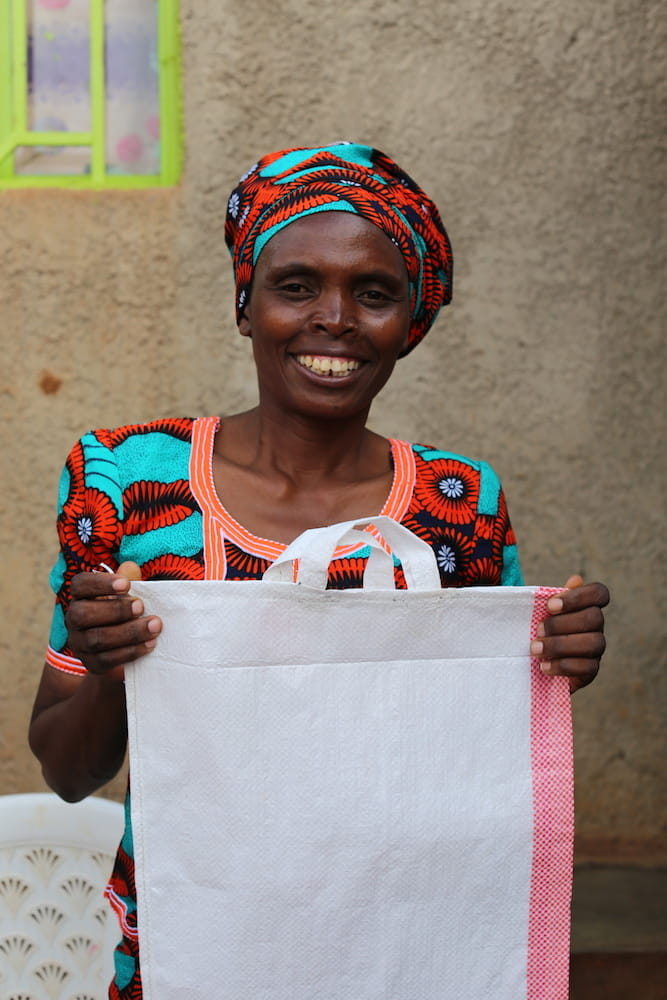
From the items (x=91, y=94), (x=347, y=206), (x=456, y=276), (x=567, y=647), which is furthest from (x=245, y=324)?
(x=91, y=94)

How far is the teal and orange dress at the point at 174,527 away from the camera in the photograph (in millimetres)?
1877

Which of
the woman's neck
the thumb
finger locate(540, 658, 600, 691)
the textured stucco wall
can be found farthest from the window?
finger locate(540, 658, 600, 691)

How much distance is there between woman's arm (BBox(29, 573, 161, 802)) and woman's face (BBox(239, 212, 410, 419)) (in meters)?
0.49

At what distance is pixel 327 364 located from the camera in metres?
1.90

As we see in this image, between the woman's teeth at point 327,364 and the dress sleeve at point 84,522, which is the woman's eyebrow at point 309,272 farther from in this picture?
the dress sleeve at point 84,522

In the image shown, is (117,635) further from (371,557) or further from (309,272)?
(309,272)

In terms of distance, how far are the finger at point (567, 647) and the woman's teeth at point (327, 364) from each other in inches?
19.5

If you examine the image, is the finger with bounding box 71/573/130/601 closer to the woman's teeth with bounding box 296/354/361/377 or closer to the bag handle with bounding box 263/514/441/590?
the bag handle with bounding box 263/514/441/590

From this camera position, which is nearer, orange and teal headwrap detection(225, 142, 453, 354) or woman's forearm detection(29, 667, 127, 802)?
woman's forearm detection(29, 667, 127, 802)

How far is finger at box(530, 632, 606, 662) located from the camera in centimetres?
170

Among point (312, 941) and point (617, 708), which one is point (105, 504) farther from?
point (617, 708)

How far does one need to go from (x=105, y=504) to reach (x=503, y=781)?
2.25ft

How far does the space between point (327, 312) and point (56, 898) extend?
128 cm

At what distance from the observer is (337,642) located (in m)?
1.61
